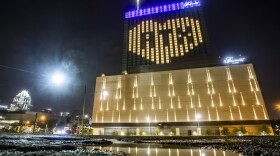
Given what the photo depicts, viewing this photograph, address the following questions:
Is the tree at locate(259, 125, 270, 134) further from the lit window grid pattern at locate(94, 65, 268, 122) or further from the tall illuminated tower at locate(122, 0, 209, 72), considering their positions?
the tall illuminated tower at locate(122, 0, 209, 72)

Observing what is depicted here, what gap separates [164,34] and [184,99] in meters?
61.9

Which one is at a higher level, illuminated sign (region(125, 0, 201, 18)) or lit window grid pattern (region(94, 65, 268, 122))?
illuminated sign (region(125, 0, 201, 18))

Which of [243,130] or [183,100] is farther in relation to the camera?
[183,100]

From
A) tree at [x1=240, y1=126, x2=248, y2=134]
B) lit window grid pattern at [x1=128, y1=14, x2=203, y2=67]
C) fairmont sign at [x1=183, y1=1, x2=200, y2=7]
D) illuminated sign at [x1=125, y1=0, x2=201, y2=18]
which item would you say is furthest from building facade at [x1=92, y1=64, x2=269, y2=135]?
fairmont sign at [x1=183, y1=1, x2=200, y2=7]

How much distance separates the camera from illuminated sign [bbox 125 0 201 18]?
4764 inches

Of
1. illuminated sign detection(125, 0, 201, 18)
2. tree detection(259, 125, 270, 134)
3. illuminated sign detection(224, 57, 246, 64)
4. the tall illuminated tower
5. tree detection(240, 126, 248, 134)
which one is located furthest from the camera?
illuminated sign detection(125, 0, 201, 18)

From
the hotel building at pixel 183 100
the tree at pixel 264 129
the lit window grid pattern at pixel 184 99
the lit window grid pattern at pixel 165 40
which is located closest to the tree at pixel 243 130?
the hotel building at pixel 183 100

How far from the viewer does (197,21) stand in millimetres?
114500

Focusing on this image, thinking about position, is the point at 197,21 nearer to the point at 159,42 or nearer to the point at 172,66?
the point at 159,42

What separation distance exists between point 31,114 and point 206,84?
5781 inches

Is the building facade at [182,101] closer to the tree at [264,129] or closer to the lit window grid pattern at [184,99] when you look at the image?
the lit window grid pattern at [184,99]

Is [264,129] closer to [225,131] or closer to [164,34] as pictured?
[225,131]

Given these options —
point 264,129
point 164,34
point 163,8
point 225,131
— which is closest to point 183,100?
point 225,131

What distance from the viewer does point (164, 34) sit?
378ft
